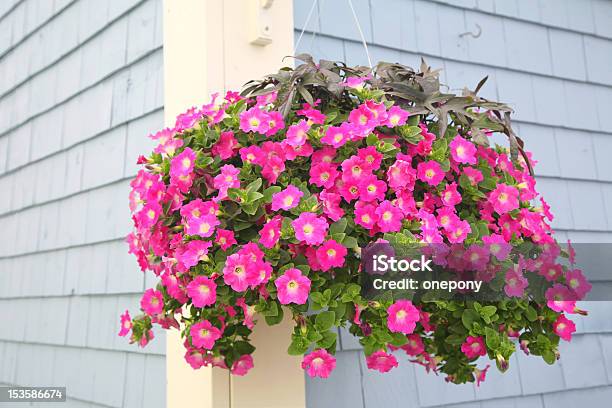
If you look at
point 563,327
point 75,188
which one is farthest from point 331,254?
point 75,188

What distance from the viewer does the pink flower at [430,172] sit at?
1072 millimetres

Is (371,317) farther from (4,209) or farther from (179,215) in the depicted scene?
(4,209)

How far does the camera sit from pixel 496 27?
Result: 82.4 inches

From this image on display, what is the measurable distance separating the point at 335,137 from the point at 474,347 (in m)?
0.40

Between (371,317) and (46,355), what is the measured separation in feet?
5.51

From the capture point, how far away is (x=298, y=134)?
3.52 ft

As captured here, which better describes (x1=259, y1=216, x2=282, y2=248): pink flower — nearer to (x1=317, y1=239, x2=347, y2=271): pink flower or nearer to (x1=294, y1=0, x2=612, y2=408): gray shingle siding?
(x1=317, y1=239, x2=347, y2=271): pink flower

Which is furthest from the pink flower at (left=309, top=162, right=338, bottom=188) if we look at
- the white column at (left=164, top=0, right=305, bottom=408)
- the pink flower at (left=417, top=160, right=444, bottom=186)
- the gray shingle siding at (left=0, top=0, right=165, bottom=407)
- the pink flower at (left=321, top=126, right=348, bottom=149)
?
the gray shingle siding at (left=0, top=0, right=165, bottom=407)

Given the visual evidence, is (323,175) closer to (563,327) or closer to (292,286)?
(292,286)

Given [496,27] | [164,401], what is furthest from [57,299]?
[496,27]

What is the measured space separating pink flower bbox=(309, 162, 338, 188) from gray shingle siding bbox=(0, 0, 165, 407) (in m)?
0.81

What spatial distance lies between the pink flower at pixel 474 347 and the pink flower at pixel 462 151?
0.29m

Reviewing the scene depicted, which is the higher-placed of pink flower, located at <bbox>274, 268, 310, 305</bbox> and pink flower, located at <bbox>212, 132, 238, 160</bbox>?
pink flower, located at <bbox>212, 132, 238, 160</bbox>

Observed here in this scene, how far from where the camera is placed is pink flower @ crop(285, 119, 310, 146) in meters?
1.07
